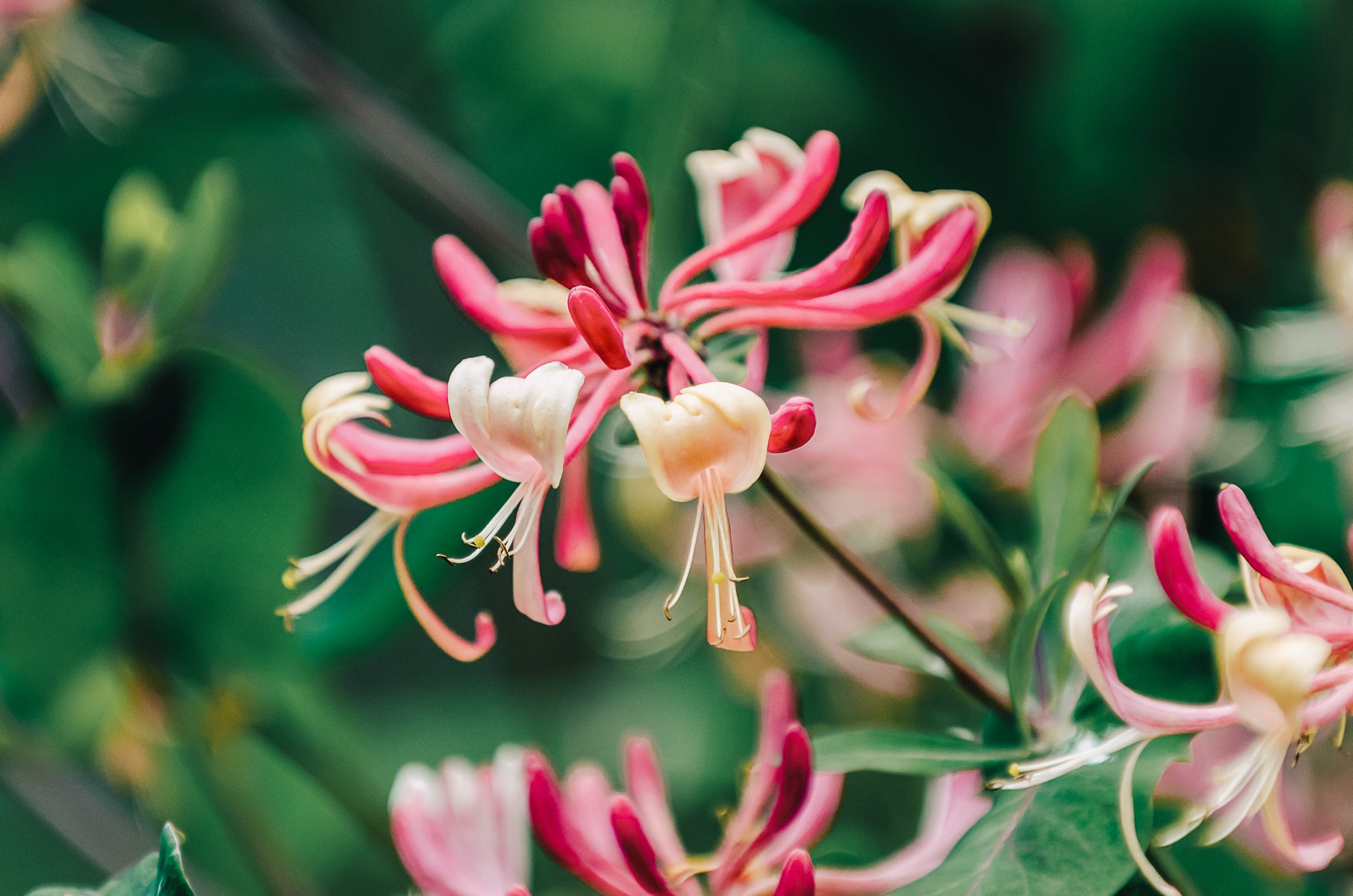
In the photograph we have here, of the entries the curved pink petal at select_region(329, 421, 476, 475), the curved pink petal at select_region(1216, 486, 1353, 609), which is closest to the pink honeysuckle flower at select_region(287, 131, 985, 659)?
the curved pink petal at select_region(329, 421, 476, 475)

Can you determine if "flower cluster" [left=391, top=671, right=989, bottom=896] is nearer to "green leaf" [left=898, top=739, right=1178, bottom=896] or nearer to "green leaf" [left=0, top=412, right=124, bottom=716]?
"green leaf" [left=898, top=739, right=1178, bottom=896]

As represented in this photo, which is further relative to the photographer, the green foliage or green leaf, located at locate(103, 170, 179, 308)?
green leaf, located at locate(103, 170, 179, 308)

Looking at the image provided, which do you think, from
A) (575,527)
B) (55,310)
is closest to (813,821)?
(575,527)

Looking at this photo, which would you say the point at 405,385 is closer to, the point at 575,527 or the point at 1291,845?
the point at 575,527

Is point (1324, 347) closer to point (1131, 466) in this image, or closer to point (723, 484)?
point (1131, 466)

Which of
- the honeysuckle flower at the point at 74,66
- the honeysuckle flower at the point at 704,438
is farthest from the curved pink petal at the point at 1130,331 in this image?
the honeysuckle flower at the point at 74,66

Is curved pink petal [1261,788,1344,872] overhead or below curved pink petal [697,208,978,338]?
below

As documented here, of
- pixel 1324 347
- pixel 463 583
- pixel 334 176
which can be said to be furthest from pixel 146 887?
pixel 334 176

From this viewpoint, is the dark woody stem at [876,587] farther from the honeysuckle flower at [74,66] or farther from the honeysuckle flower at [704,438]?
the honeysuckle flower at [74,66]
